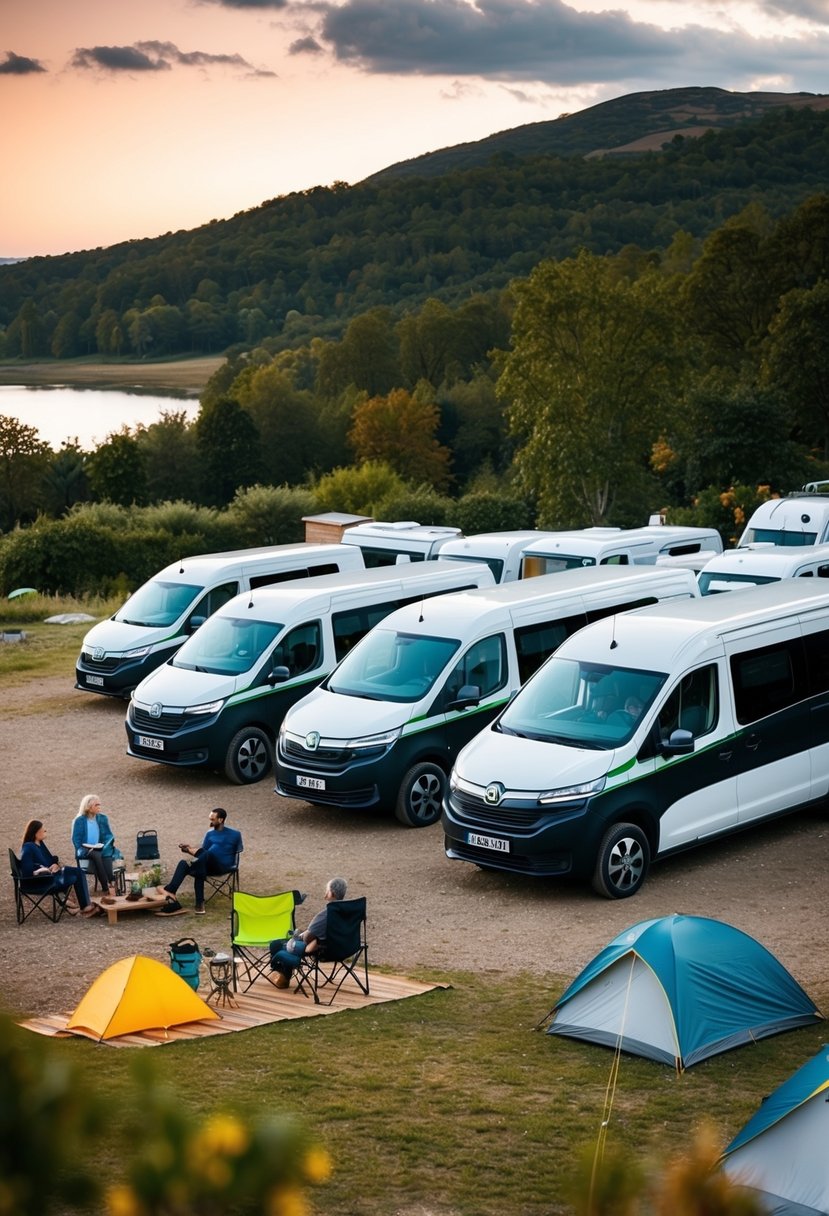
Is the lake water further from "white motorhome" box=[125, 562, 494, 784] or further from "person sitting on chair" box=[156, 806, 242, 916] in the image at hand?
"person sitting on chair" box=[156, 806, 242, 916]

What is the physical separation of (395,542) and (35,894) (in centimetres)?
1250

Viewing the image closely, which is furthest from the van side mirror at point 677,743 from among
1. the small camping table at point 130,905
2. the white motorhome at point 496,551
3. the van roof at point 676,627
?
the white motorhome at point 496,551

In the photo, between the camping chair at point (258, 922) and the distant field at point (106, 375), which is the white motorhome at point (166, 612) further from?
the distant field at point (106, 375)

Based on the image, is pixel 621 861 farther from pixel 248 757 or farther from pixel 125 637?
pixel 125 637

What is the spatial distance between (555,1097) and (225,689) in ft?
31.1

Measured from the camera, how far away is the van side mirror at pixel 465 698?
1552cm

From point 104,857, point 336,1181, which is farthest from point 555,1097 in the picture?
point 104,857

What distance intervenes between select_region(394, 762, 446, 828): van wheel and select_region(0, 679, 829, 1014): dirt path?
0.18m

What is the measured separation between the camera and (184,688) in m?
17.5

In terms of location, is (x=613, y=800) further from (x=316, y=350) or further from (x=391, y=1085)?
(x=316, y=350)

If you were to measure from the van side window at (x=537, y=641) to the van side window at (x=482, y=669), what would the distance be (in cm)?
23

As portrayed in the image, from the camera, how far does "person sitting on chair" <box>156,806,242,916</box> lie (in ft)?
43.0

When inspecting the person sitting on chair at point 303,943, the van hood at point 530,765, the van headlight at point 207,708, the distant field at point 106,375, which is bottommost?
the person sitting on chair at point 303,943

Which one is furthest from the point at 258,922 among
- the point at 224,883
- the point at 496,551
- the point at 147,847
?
the point at 496,551
